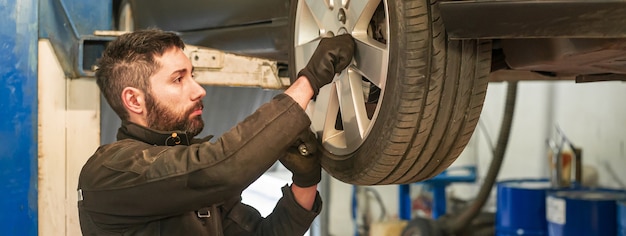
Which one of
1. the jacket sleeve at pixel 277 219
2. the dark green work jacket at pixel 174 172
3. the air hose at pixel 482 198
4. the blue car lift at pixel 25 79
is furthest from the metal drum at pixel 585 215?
the blue car lift at pixel 25 79

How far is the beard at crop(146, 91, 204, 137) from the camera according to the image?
5.12 feet

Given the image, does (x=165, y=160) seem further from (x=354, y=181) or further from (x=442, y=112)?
(x=442, y=112)

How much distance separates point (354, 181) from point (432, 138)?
242 millimetres

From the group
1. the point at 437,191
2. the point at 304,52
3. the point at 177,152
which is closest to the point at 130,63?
the point at 177,152

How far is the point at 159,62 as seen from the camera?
61.5 inches

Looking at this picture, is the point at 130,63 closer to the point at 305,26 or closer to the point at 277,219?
the point at 305,26

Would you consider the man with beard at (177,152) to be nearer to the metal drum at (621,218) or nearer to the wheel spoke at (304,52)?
the wheel spoke at (304,52)

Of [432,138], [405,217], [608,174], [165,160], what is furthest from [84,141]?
[608,174]

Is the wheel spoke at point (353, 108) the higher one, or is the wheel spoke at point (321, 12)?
the wheel spoke at point (321, 12)

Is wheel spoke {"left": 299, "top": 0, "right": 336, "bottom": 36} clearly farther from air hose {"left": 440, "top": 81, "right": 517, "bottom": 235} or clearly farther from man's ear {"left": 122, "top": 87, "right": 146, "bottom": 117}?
air hose {"left": 440, "top": 81, "right": 517, "bottom": 235}

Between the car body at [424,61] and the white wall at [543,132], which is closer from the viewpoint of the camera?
the car body at [424,61]

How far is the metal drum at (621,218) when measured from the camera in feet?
10.6

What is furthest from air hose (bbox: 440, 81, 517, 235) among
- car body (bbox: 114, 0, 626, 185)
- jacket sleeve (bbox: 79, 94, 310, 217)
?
jacket sleeve (bbox: 79, 94, 310, 217)

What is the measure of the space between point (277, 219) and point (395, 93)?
0.65 metres
